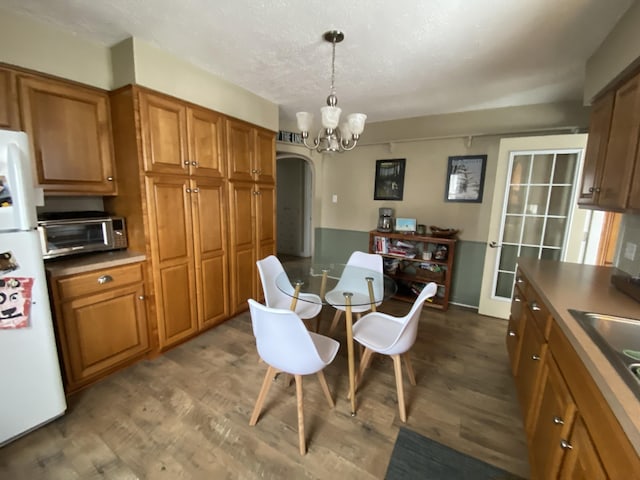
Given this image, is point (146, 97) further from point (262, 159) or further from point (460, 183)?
point (460, 183)

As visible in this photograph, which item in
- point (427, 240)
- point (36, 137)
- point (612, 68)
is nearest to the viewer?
point (612, 68)

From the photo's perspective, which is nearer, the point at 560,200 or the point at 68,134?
the point at 68,134

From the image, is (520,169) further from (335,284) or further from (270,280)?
(270,280)

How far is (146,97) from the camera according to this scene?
195 cm

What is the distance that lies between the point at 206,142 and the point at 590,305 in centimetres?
279

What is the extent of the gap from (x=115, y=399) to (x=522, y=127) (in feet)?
14.2

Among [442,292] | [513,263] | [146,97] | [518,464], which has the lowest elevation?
[518,464]

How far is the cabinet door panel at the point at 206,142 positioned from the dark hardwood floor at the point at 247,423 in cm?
160

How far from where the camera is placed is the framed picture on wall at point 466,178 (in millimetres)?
3193

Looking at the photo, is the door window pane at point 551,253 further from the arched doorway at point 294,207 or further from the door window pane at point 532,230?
the arched doorway at point 294,207

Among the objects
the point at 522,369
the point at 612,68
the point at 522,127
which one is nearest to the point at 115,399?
the point at 522,369

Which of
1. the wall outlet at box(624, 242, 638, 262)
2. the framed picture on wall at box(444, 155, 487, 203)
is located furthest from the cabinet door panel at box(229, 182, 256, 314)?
the wall outlet at box(624, 242, 638, 262)

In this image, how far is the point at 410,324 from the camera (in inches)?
60.9

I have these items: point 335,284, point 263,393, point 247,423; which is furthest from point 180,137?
point 247,423
